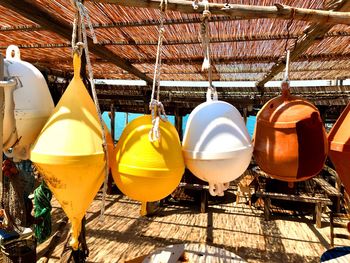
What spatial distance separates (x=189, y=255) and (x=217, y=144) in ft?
7.99

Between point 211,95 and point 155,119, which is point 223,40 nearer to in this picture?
point 211,95

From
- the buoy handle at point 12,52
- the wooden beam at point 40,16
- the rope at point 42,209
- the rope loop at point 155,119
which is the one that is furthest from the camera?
the rope at point 42,209

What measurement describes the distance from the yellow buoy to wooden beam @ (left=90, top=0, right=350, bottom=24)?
54 centimetres

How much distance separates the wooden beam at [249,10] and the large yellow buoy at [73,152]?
0.42m

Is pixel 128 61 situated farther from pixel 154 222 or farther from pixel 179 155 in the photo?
pixel 154 222

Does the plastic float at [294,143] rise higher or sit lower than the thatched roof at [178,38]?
lower

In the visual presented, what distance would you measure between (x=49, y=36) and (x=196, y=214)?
5.32 m

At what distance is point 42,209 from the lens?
304 cm

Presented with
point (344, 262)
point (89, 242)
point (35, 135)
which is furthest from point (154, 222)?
point (35, 135)

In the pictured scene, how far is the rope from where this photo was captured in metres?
3.03

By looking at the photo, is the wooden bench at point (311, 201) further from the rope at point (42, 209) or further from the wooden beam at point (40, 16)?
the wooden beam at point (40, 16)

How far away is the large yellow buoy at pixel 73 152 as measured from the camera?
90cm

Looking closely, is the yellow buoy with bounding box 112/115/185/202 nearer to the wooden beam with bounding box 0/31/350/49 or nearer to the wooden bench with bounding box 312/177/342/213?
the wooden beam with bounding box 0/31/350/49

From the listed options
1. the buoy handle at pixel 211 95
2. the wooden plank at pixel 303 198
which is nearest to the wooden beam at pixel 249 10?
the buoy handle at pixel 211 95
